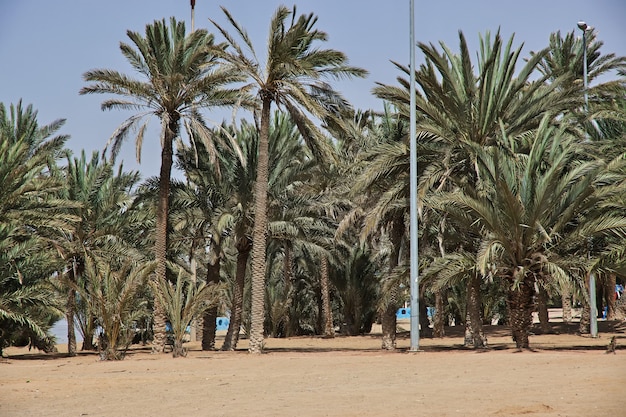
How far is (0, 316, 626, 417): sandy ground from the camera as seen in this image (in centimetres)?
941

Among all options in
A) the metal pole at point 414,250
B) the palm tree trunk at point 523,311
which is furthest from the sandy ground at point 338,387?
the metal pole at point 414,250

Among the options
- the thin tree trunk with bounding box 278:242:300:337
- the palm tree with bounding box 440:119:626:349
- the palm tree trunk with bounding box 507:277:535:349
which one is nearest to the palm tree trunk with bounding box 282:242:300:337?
the thin tree trunk with bounding box 278:242:300:337

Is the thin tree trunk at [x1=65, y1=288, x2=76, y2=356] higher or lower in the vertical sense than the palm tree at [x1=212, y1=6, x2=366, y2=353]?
lower

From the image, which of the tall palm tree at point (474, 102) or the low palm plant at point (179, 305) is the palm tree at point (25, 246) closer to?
the low palm plant at point (179, 305)

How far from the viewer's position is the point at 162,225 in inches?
955

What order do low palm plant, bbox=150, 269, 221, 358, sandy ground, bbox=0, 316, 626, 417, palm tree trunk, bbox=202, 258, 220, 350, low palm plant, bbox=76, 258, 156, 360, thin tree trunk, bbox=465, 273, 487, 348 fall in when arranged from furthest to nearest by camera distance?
palm tree trunk, bbox=202, 258, 220, 350 → low palm plant, bbox=150, 269, 221, 358 → thin tree trunk, bbox=465, 273, 487, 348 → low palm plant, bbox=76, 258, 156, 360 → sandy ground, bbox=0, 316, 626, 417

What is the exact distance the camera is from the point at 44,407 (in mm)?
10383

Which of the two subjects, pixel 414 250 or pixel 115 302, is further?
pixel 115 302

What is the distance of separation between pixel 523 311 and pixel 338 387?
27.9ft

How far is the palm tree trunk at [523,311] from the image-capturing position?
742 inches

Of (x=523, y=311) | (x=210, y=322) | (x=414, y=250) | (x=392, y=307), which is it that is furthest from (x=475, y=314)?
(x=210, y=322)

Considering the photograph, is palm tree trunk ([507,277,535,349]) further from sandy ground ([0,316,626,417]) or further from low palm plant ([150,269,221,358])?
low palm plant ([150,269,221,358])

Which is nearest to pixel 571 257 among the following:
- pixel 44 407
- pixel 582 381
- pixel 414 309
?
pixel 414 309

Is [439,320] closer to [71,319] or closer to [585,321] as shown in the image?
[585,321]
